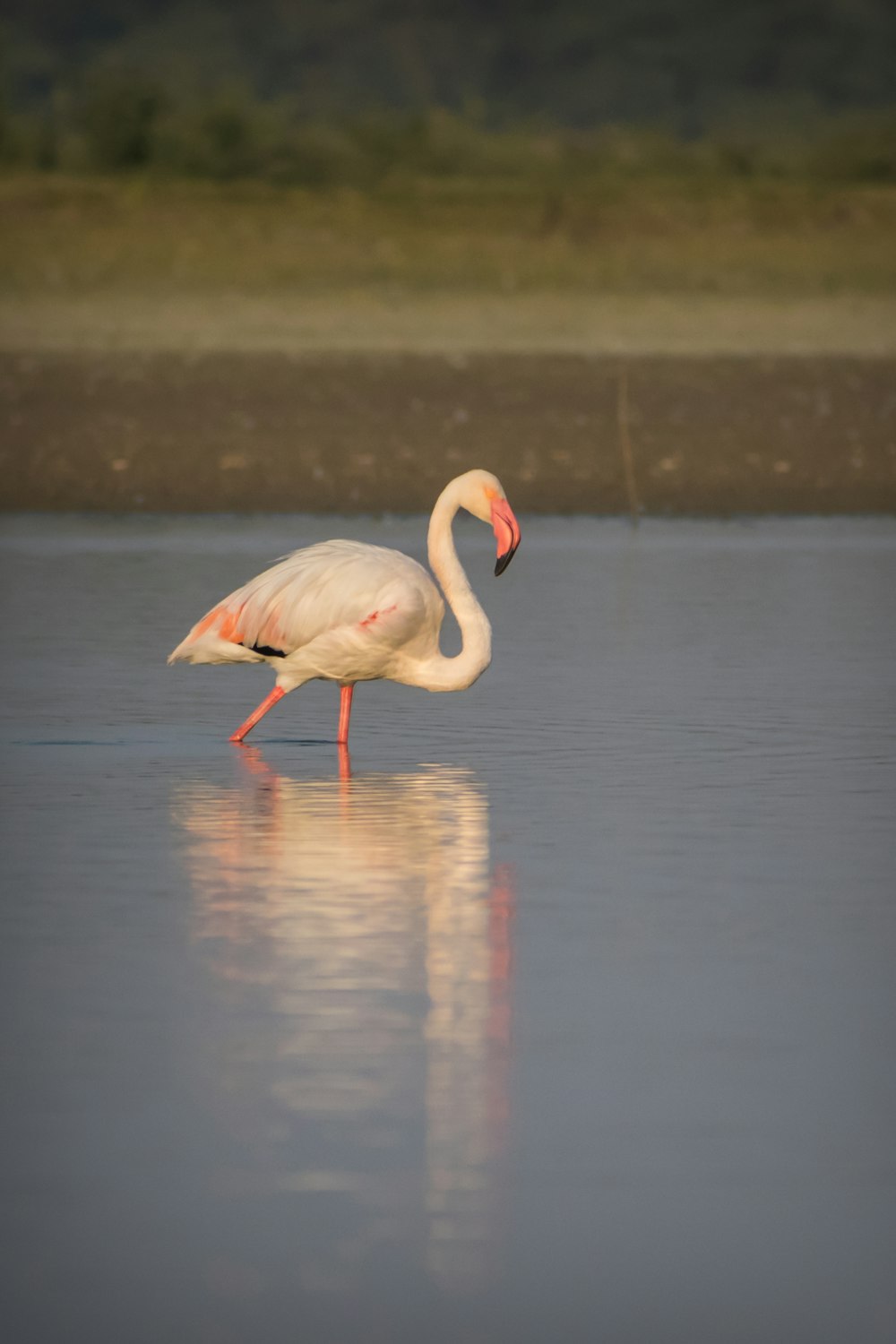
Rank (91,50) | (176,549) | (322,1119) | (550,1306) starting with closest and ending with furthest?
(550,1306)
(322,1119)
(176,549)
(91,50)

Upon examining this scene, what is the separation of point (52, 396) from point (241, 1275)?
22.6 metres

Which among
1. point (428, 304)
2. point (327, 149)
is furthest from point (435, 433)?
point (327, 149)

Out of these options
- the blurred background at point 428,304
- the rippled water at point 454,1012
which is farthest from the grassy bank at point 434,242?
the rippled water at point 454,1012

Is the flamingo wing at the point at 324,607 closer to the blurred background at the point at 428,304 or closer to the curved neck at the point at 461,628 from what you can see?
the curved neck at the point at 461,628

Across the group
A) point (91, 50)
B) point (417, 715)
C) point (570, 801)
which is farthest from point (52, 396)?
point (91, 50)

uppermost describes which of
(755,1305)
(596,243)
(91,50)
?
(91,50)

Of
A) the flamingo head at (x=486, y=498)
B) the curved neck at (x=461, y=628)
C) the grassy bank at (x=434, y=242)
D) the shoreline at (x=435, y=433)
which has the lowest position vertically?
the curved neck at (x=461, y=628)

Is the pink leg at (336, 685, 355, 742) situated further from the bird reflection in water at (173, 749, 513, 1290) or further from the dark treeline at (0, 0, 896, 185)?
the dark treeline at (0, 0, 896, 185)

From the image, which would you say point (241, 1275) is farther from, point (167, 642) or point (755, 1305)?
point (167, 642)

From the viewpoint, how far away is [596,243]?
4588cm

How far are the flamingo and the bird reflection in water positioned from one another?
1136 millimetres

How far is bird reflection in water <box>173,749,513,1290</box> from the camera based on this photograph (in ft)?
19.0

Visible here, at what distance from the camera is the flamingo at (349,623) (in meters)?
11.6

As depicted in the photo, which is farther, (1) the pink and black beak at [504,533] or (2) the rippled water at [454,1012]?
(1) the pink and black beak at [504,533]
